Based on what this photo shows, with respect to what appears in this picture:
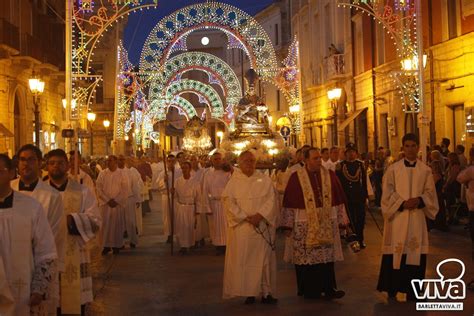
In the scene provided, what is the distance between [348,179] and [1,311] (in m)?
10.4

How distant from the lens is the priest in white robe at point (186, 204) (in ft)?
52.7

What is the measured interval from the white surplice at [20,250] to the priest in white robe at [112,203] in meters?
10.3

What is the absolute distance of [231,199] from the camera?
10188mm

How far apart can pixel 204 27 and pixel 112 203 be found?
19648 millimetres

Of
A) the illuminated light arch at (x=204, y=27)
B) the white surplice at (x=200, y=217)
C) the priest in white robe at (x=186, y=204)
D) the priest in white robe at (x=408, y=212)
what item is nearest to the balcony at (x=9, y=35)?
the illuminated light arch at (x=204, y=27)

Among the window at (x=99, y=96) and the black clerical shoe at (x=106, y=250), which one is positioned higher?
the window at (x=99, y=96)

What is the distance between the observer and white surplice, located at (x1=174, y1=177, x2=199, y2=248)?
629 inches

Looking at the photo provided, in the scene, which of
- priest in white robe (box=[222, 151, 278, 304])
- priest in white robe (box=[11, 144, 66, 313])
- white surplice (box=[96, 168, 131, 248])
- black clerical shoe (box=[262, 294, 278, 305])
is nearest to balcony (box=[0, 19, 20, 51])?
white surplice (box=[96, 168, 131, 248])

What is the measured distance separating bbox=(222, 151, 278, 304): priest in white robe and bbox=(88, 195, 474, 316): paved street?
24cm

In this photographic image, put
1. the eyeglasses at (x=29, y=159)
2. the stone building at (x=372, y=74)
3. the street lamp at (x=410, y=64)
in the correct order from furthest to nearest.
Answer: the stone building at (x=372, y=74), the street lamp at (x=410, y=64), the eyeglasses at (x=29, y=159)

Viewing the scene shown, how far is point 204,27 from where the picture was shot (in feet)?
114

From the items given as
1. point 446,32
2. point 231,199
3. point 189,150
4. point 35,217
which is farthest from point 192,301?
point 189,150

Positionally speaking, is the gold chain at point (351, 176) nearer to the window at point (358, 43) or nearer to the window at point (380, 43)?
the window at point (380, 43)

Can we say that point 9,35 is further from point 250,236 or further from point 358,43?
point 250,236
